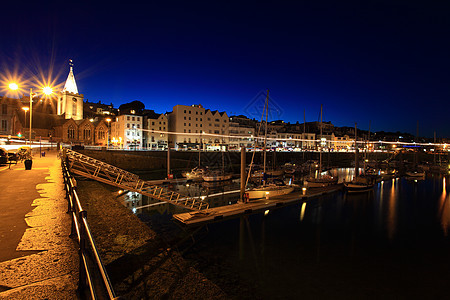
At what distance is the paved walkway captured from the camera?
180 inches

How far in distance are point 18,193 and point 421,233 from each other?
3002 centimetres

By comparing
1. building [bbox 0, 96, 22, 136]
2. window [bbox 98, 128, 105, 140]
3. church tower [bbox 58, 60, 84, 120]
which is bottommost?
window [bbox 98, 128, 105, 140]

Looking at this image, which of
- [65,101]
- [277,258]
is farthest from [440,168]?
[65,101]

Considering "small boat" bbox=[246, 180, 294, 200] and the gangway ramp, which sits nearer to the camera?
the gangway ramp

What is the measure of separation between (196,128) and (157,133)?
44.9 ft

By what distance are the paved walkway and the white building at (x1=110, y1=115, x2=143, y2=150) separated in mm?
64651

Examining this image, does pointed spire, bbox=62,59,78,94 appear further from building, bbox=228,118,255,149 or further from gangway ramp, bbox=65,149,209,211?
gangway ramp, bbox=65,149,209,211

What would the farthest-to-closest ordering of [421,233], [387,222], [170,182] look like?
[170,182] < [387,222] < [421,233]

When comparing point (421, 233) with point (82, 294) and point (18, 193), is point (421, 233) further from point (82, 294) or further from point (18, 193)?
point (18, 193)

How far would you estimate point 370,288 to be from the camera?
11.2 meters

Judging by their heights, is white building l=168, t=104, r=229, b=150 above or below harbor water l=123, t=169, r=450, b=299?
above

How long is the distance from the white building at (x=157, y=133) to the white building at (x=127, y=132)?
10.4 feet

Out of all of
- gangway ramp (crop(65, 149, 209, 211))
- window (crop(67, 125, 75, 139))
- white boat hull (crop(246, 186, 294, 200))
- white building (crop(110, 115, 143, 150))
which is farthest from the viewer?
white building (crop(110, 115, 143, 150))

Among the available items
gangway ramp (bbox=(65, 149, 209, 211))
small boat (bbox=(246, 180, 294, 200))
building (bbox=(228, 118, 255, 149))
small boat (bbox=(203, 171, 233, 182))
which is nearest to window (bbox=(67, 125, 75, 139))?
small boat (bbox=(203, 171, 233, 182))
